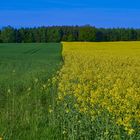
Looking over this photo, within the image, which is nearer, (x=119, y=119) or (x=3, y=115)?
(x=119, y=119)

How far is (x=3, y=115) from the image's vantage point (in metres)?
9.55

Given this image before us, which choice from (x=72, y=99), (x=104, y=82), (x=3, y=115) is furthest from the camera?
(x=104, y=82)

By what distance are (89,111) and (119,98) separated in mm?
505

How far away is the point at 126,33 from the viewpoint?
280ft

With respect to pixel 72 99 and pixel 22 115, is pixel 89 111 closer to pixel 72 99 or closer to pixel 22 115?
pixel 72 99

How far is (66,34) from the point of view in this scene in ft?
284

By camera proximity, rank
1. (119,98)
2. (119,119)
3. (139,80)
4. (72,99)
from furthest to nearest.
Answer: (139,80)
(72,99)
(119,98)
(119,119)

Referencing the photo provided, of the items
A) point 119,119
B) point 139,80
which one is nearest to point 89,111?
point 119,119

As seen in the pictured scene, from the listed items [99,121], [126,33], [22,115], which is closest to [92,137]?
[99,121]

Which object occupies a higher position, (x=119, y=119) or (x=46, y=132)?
(x=119, y=119)

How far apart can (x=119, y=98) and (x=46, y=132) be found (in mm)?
1499

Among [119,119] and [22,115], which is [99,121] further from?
[22,115]

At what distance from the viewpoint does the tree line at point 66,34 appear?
3220 inches

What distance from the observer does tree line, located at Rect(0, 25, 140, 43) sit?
81.8 metres
